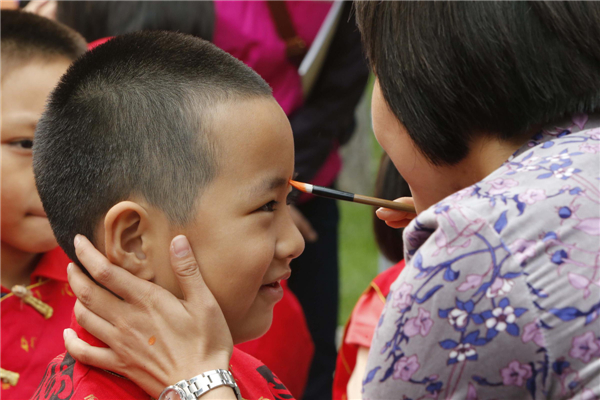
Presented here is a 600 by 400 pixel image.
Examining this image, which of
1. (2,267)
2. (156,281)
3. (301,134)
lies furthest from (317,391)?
(156,281)

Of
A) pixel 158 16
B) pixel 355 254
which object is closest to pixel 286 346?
pixel 158 16

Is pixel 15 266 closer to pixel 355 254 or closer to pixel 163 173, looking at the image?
pixel 163 173

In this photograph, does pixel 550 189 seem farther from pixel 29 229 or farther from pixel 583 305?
pixel 29 229

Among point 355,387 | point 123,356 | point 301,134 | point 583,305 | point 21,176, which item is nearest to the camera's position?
point 583,305

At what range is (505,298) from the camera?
797 millimetres

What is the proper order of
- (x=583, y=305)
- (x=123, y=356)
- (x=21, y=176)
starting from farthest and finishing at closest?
(x=21, y=176)
(x=123, y=356)
(x=583, y=305)

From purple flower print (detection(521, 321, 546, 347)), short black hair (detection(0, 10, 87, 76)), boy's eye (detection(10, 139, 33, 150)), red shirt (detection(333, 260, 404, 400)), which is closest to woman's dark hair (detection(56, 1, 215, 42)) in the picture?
short black hair (detection(0, 10, 87, 76))

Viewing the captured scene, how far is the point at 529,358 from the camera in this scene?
81cm

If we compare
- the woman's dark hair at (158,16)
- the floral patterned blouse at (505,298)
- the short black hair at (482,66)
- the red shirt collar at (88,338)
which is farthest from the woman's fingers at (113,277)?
the woman's dark hair at (158,16)

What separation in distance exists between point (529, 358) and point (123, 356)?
2.00 ft

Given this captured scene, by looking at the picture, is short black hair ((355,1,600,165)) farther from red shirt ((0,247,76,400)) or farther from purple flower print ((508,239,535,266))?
red shirt ((0,247,76,400))

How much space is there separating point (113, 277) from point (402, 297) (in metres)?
0.46

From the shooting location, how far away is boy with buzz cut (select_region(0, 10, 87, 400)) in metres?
1.33

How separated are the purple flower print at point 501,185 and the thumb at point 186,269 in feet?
1.55
